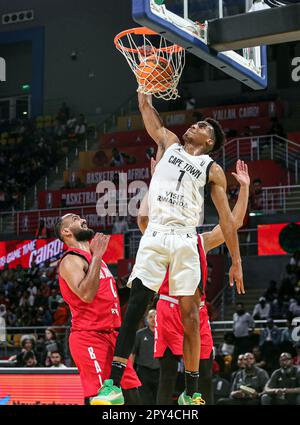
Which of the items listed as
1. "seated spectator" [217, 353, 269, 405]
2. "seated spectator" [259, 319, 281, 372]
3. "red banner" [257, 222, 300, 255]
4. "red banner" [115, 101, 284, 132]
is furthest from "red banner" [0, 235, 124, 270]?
"seated spectator" [217, 353, 269, 405]

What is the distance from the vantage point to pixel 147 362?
31.9ft

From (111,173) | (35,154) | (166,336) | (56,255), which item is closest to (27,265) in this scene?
(56,255)

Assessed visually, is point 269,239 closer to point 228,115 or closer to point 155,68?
point 228,115

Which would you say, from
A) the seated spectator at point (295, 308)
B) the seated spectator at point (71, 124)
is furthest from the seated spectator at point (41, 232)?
the seated spectator at point (295, 308)

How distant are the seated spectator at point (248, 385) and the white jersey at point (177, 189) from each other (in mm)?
5733

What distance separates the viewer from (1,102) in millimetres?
29078

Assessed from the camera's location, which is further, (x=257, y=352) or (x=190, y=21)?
(x=257, y=352)

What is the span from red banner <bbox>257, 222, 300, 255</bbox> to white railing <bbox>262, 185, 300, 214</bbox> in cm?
89

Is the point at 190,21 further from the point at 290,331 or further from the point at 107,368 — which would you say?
the point at 290,331

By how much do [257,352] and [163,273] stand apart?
24.8ft

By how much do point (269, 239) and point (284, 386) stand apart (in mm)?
6714

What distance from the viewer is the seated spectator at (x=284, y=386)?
10.6 metres

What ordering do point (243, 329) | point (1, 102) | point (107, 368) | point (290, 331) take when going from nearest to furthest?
point (107, 368), point (290, 331), point (243, 329), point (1, 102)

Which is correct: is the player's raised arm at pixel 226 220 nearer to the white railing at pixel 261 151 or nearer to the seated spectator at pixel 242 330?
the seated spectator at pixel 242 330
